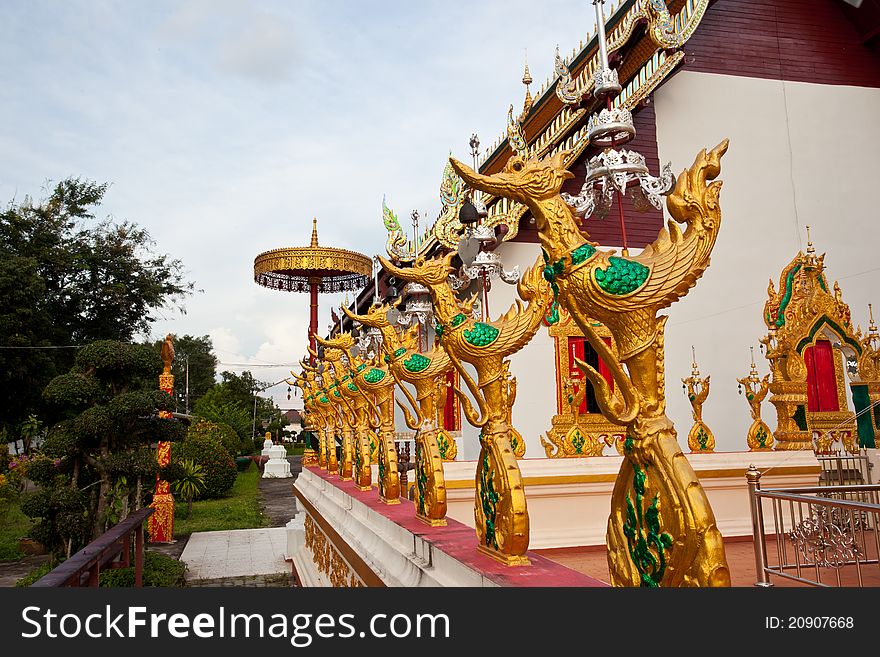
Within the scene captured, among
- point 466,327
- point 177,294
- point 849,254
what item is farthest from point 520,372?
point 177,294

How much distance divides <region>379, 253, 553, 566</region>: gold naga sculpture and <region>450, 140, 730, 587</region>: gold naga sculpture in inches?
20.4

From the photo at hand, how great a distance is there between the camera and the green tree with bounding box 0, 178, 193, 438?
16.0 meters

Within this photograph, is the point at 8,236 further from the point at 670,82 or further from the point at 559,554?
the point at 559,554

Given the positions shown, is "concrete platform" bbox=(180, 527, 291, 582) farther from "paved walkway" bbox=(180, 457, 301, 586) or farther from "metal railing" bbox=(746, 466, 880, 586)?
"metal railing" bbox=(746, 466, 880, 586)

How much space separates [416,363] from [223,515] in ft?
42.9

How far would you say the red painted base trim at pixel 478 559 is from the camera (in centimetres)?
214

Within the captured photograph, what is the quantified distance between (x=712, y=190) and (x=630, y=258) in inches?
11.8

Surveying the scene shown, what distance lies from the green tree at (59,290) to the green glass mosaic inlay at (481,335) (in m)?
15.7

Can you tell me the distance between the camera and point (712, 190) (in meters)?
2.00

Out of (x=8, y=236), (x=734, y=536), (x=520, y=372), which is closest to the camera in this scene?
(x=734, y=536)

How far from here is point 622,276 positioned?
197 cm

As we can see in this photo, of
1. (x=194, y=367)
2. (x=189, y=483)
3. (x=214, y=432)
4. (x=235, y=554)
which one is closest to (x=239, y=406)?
(x=194, y=367)

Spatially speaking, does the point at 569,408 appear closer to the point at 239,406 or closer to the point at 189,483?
the point at 189,483
